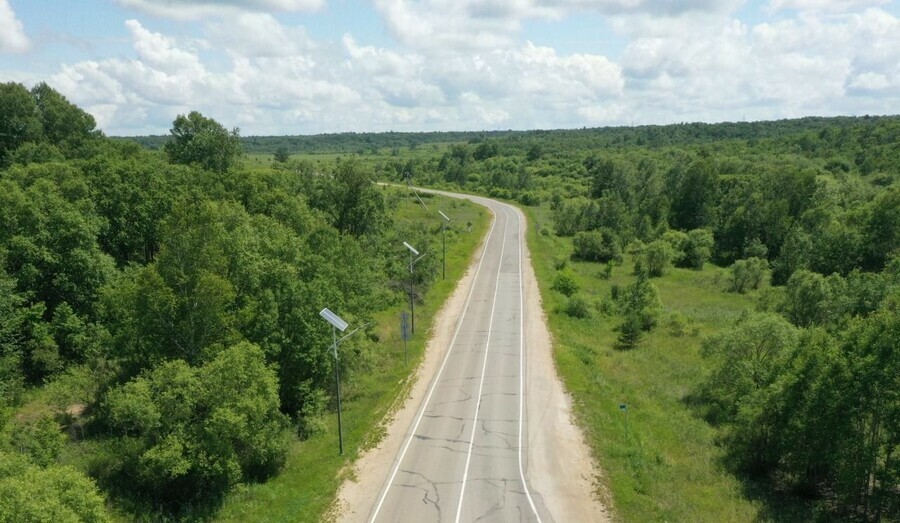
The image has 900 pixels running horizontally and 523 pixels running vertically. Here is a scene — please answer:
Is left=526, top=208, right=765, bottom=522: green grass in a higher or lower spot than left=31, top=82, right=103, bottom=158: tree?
lower

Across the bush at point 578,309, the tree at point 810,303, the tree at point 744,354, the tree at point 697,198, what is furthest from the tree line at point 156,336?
the tree at point 697,198

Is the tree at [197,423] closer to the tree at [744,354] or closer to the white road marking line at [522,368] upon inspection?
the white road marking line at [522,368]

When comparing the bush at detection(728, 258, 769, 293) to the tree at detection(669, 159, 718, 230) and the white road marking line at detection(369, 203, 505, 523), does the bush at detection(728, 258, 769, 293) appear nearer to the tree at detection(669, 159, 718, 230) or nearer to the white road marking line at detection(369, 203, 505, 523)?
the white road marking line at detection(369, 203, 505, 523)

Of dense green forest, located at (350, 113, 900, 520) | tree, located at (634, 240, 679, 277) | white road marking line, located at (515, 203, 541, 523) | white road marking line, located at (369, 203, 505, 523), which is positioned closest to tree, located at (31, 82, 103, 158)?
white road marking line, located at (369, 203, 505, 523)

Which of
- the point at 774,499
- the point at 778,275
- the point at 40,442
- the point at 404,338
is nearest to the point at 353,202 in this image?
the point at 404,338

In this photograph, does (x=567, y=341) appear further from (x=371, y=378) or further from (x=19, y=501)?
(x=19, y=501)

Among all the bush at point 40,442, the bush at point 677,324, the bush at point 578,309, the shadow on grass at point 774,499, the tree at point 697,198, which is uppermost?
the tree at point 697,198

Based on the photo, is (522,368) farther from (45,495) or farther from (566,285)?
(45,495)
